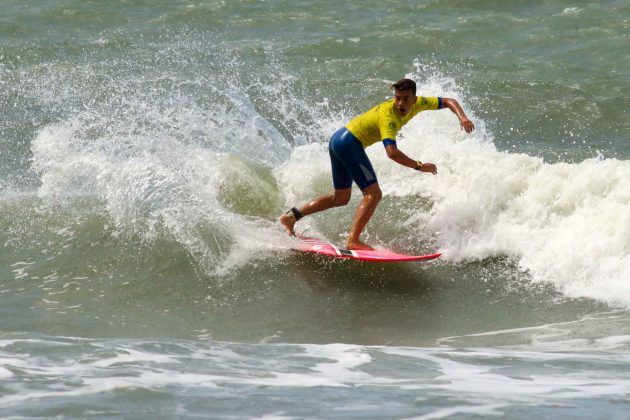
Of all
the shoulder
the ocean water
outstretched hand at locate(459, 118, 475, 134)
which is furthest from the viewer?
the shoulder

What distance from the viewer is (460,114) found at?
8.00 m

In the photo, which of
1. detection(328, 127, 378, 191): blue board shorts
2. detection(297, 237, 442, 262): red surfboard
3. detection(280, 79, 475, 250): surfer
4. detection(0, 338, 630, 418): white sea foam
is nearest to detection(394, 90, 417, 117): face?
detection(280, 79, 475, 250): surfer

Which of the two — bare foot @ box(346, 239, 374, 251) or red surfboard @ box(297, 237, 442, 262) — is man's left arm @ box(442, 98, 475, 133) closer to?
red surfboard @ box(297, 237, 442, 262)

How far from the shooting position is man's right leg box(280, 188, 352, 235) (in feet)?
28.5

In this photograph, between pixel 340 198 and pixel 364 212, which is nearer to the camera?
pixel 364 212

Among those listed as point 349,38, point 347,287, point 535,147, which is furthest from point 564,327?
point 349,38

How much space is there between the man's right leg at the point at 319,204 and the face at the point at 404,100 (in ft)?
3.34

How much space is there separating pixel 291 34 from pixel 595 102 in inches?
246

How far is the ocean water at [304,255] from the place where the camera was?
5191mm

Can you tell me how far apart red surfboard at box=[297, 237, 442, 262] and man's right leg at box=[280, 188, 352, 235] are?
0.18m

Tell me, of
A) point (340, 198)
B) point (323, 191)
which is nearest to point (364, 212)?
point (340, 198)

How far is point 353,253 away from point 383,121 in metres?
1.15

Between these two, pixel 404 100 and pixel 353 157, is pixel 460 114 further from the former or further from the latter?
pixel 353 157

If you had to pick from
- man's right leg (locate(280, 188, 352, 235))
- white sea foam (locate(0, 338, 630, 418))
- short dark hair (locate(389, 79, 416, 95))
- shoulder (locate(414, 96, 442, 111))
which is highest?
short dark hair (locate(389, 79, 416, 95))
